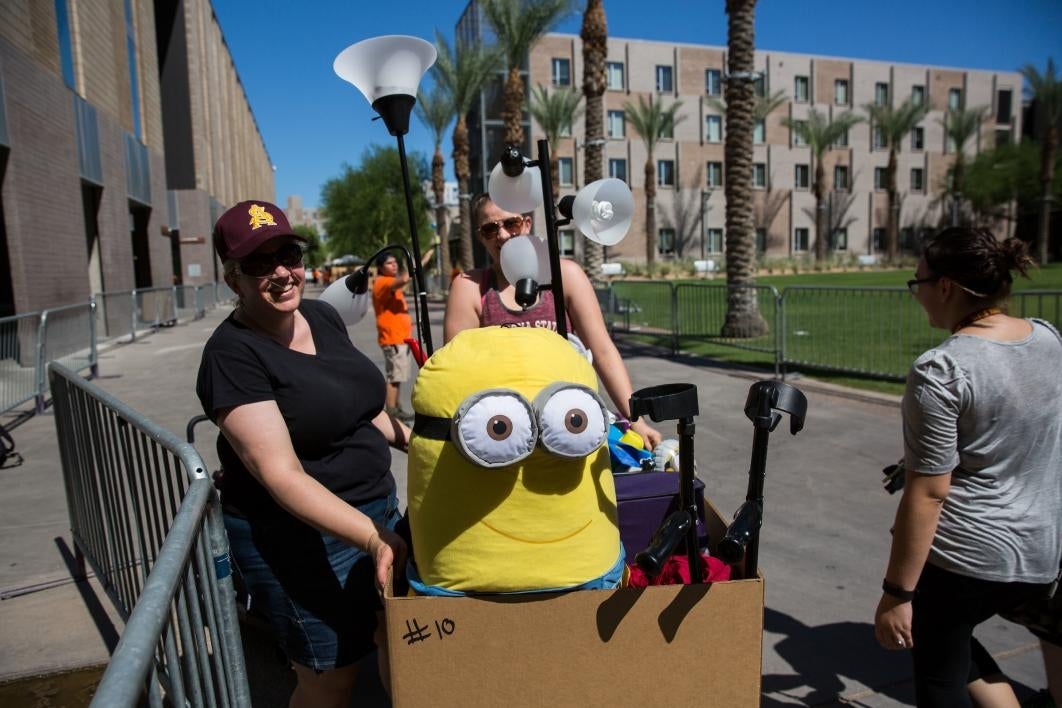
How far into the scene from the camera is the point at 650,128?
44.2 meters

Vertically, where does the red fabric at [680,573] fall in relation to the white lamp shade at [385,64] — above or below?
below

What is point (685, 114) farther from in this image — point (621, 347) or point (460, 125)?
point (621, 347)

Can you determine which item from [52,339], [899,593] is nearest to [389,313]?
[52,339]

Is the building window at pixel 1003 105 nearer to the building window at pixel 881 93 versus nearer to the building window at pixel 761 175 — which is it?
the building window at pixel 881 93

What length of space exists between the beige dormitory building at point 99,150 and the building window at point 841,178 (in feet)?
134

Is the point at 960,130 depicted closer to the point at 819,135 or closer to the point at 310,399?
the point at 819,135

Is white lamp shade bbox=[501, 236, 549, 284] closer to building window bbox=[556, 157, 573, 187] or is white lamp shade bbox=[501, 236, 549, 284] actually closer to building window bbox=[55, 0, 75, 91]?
building window bbox=[55, 0, 75, 91]

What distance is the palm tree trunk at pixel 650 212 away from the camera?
43938 millimetres

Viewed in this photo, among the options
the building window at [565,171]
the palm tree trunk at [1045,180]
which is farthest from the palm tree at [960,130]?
the building window at [565,171]

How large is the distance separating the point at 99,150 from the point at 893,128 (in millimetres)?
47312

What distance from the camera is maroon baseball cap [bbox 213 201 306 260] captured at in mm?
1963

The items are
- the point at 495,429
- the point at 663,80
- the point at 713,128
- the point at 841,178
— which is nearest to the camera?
the point at 495,429

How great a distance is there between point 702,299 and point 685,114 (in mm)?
38939

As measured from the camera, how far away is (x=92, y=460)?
Answer: 3357 millimetres
